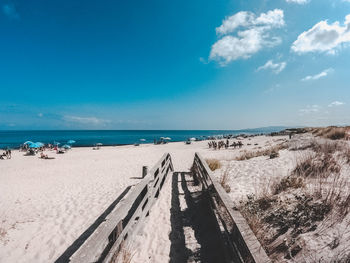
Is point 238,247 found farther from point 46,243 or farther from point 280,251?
point 46,243

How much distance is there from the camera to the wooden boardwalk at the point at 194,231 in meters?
1.93

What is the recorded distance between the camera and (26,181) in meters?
8.78

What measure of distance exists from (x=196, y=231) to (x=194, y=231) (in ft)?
0.14

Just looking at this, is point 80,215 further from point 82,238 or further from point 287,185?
point 287,185

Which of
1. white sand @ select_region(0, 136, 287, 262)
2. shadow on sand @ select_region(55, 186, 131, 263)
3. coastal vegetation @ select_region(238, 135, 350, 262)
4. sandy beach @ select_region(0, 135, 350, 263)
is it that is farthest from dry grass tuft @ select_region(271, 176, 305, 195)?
shadow on sand @ select_region(55, 186, 131, 263)

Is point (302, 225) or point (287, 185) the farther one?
point (287, 185)

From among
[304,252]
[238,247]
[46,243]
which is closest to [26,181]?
[46,243]

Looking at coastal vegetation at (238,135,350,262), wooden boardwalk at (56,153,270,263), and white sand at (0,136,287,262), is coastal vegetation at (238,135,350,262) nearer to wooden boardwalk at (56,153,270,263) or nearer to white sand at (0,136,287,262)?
wooden boardwalk at (56,153,270,263)

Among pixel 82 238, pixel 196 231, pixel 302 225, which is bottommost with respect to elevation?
pixel 82 238

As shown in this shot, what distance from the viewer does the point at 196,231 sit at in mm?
3742

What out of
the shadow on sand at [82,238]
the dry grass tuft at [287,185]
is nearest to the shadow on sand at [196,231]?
the dry grass tuft at [287,185]

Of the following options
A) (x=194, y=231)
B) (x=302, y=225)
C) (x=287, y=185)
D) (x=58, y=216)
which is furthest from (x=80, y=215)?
(x=287, y=185)

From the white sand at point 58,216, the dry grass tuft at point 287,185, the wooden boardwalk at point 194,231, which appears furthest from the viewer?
the dry grass tuft at point 287,185

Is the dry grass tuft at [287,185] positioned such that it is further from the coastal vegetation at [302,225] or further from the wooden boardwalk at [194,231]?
the wooden boardwalk at [194,231]
